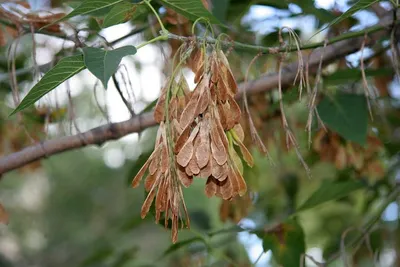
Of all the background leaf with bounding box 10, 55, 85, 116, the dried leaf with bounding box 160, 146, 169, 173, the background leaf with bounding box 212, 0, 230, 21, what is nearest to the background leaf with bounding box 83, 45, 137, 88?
the background leaf with bounding box 10, 55, 85, 116

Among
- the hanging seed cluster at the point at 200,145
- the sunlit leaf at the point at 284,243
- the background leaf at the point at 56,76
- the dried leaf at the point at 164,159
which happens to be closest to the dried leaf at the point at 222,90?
the hanging seed cluster at the point at 200,145

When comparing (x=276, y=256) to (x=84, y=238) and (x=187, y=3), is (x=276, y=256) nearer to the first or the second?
(x=187, y=3)

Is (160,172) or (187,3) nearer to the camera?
(160,172)

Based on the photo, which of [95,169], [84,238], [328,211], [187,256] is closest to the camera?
[187,256]

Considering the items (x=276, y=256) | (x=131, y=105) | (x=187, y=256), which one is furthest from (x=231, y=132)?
(x=187, y=256)

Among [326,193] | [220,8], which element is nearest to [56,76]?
[220,8]

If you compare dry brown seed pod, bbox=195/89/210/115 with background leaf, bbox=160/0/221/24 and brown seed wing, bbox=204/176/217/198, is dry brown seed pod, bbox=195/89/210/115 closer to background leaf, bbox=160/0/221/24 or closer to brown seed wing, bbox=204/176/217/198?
brown seed wing, bbox=204/176/217/198
